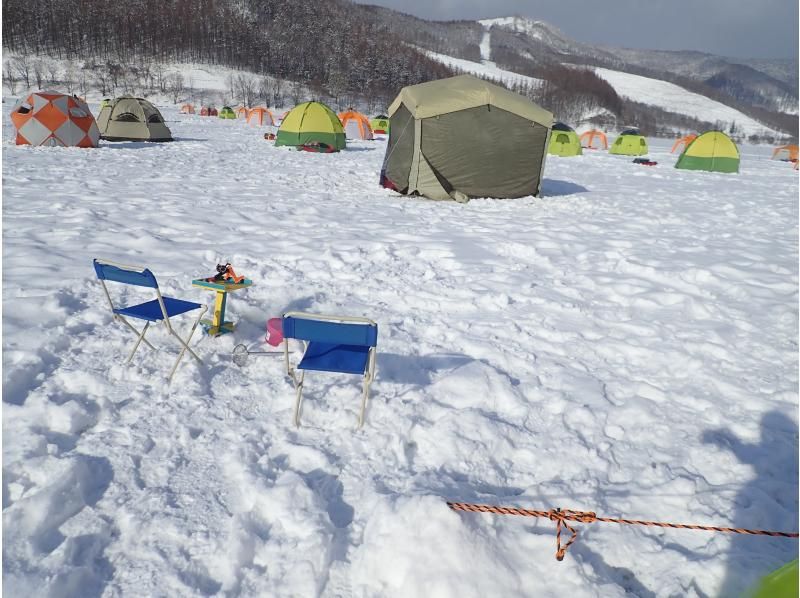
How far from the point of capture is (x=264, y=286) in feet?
16.5

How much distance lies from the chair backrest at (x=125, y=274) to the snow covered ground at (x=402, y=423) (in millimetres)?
604

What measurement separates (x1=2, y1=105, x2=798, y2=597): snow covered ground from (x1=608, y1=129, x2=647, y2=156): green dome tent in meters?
22.7

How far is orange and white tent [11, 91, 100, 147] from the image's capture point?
523 inches

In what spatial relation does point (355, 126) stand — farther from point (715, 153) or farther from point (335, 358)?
point (335, 358)

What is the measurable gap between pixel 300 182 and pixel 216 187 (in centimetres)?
195

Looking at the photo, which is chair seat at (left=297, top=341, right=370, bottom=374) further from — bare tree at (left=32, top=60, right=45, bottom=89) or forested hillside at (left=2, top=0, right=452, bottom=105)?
forested hillside at (left=2, top=0, right=452, bottom=105)

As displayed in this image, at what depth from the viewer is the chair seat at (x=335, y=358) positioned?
119 inches

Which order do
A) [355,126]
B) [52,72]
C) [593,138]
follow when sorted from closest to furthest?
1. [355,126]
2. [593,138]
3. [52,72]

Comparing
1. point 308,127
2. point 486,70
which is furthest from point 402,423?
point 486,70

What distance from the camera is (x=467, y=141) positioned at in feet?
32.6

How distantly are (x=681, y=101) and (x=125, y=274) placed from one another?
14961 cm

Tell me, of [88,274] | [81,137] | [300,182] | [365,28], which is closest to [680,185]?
[300,182]

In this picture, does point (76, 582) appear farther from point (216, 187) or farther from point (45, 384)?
point (216, 187)

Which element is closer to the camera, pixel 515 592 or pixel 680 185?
pixel 515 592
